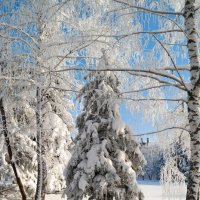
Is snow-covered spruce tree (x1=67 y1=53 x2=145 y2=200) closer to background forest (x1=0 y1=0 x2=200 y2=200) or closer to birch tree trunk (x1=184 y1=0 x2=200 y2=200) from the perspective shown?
background forest (x1=0 y1=0 x2=200 y2=200)

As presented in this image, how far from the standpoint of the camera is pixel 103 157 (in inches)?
374

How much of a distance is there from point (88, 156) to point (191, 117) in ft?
16.5

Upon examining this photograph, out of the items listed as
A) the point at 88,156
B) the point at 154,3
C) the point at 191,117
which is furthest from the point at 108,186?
the point at 154,3

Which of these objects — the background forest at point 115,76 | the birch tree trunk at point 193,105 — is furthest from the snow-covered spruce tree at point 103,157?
the birch tree trunk at point 193,105

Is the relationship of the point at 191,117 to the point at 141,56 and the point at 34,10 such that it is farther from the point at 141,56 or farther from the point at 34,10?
the point at 34,10

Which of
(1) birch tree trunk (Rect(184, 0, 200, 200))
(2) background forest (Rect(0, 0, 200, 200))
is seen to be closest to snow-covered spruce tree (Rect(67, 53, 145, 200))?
(2) background forest (Rect(0, 0, 200, 200))

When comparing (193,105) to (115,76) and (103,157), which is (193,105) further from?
(103,157)

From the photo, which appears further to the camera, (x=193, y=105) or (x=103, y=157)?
(x=103, y=157)

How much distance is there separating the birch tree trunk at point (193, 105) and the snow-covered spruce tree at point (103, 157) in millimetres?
4023

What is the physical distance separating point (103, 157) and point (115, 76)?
12.1 feet

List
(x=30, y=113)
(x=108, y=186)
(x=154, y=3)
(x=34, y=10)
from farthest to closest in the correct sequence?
(x=30, y=113)
(x=108, y=186)
(x=34, y=10)
(x=154, y=3)

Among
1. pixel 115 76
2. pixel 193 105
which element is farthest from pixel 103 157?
pixel 193 105

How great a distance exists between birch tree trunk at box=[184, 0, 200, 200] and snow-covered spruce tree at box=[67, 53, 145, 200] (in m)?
4.02

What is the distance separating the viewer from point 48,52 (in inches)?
259
